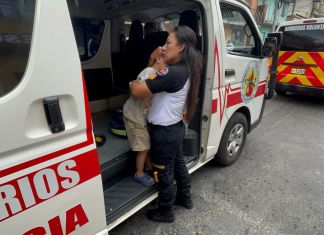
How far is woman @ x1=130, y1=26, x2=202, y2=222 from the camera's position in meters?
1.79

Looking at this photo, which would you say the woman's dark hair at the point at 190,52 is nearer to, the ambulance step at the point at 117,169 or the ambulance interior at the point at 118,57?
the ambulance interior at the point at 118,57

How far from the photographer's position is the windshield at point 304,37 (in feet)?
19.3

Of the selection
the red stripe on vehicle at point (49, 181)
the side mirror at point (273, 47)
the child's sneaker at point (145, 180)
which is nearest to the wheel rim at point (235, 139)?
the side mirror at point (273, 47)

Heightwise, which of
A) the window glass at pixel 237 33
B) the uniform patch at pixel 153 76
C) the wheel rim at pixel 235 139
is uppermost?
the window glass at pixel 237 33

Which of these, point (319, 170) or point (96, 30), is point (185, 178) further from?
point (96, 30)

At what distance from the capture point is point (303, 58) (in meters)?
6.19

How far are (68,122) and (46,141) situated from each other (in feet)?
0.46

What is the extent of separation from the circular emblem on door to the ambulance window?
2306mm

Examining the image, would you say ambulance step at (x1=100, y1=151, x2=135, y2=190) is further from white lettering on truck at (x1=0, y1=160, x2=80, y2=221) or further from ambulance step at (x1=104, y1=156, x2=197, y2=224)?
white lettering on truck at (x1=0, y1=160, x2=80, y2=221)

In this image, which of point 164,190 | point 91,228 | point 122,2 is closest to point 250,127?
point 164,190

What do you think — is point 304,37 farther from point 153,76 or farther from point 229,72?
point 153,76

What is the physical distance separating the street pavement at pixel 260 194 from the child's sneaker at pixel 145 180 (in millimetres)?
412

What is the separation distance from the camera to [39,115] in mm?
1222

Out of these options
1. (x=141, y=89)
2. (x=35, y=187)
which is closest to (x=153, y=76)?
(x=141, y=89)
